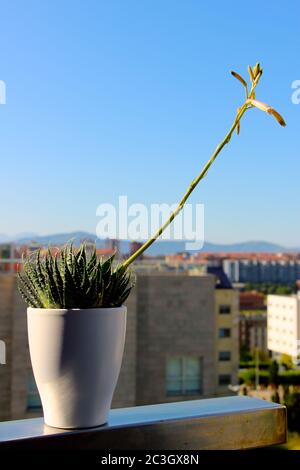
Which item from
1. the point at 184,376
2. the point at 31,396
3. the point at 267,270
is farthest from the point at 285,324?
the point at 267,270

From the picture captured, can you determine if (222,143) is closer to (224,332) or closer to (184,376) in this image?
(184,376)

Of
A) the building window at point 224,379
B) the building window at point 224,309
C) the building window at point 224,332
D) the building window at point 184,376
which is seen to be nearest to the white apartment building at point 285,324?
the building window at point 224,309

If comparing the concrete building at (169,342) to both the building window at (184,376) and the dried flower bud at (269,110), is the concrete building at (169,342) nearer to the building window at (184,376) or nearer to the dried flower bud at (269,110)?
the building window at (184,376)

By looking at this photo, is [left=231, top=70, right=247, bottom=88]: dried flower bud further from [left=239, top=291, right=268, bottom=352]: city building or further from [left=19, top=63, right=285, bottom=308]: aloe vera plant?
[left=239, top=291, right=268, bottom=352]: city building

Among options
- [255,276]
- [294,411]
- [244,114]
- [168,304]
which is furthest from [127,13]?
[255,276]

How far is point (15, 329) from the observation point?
632 centimetres

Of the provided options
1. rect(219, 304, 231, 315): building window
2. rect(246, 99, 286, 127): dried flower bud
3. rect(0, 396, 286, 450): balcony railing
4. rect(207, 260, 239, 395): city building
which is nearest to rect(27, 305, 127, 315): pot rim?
rect(0, 396, 286, 450): balcony railing

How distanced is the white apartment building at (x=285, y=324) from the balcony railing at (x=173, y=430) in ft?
58.1

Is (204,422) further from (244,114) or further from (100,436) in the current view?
(244,114)

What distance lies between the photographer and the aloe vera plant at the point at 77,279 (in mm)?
688

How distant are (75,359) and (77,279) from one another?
0.10 meters

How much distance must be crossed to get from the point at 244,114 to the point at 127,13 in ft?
10.5

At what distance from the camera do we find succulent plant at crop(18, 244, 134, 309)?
0.69 metres

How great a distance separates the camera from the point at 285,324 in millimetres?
19000
